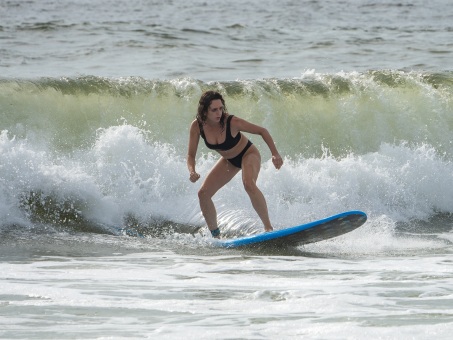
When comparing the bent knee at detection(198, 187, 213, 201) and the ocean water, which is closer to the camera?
the ocean water

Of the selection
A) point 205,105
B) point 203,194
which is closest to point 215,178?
point 203,194

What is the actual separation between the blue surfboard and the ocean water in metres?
Answer: 0.12

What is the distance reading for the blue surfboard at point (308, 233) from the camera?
343 inches

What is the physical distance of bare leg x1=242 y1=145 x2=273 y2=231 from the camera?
9016 mm

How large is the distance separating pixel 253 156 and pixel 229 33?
14.0 metres

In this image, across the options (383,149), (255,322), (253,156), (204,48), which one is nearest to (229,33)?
(204,48)

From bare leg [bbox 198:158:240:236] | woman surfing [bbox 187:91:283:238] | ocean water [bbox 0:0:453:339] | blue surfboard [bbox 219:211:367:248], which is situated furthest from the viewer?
bare leg [bbox 198:158:240:236]

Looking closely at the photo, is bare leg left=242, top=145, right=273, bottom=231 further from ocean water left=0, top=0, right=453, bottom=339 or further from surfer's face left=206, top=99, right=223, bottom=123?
surfer's face left=206, top=99, right=223, bottom=123

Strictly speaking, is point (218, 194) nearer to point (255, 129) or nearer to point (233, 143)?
point (233, 143)

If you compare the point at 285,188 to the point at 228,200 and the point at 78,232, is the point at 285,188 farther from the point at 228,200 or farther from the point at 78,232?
the point at 78,232

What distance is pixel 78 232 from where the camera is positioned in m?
10.6

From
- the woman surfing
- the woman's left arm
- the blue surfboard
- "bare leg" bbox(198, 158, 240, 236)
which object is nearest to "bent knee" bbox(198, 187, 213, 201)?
"bare leg" bbox(198, 158, 240, 236)

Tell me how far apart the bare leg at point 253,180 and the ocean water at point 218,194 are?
1.29 feet

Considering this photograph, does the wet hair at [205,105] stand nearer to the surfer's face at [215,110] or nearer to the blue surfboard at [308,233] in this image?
the surfer's face at [215,110]
